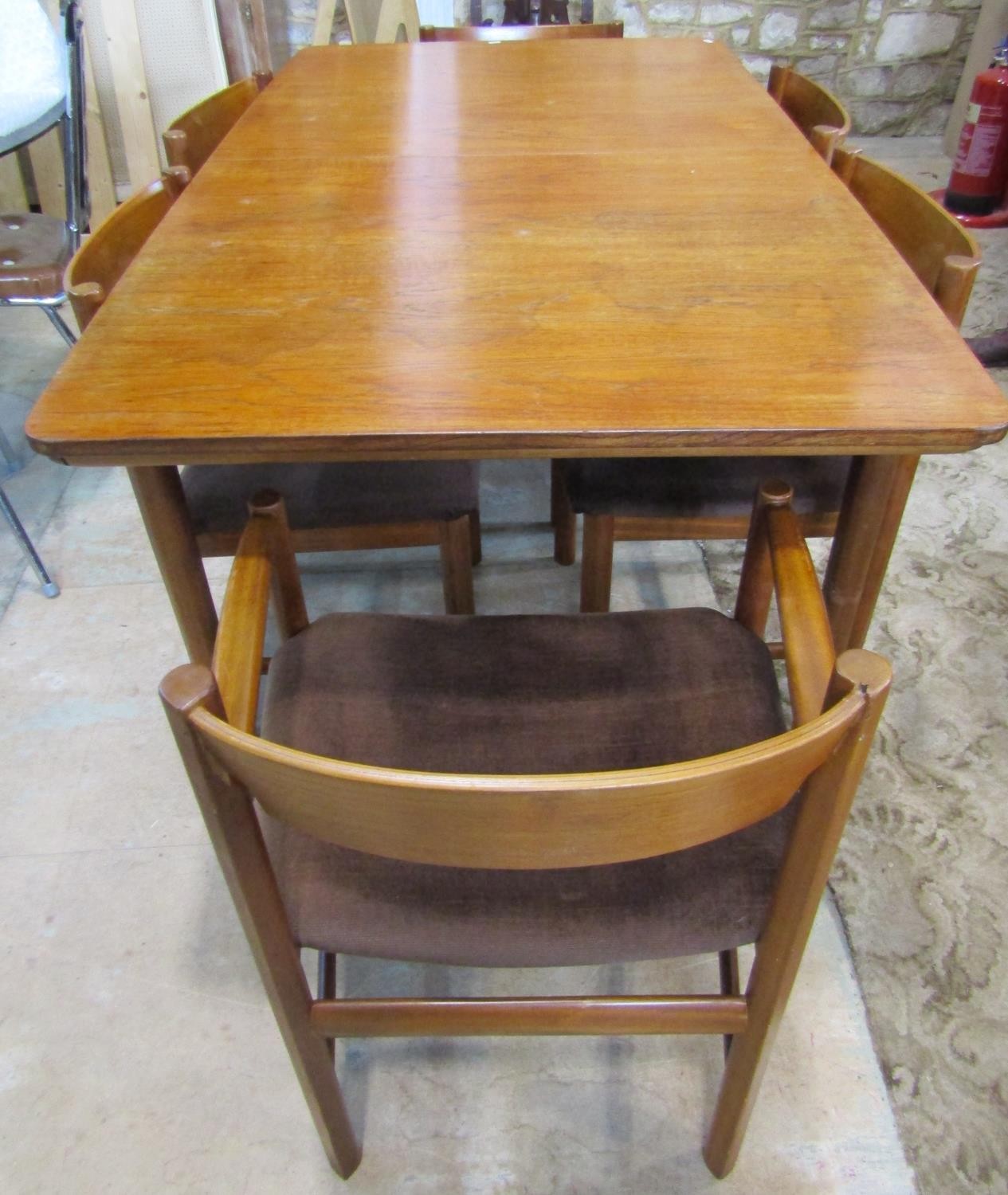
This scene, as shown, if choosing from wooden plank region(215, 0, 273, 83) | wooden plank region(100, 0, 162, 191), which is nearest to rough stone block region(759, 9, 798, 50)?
wooden plank region(215, 0, 273, 83)

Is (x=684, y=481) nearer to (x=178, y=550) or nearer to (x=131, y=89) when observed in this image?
(x=178, y=550)

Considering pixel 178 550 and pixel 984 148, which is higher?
pixel 178 550

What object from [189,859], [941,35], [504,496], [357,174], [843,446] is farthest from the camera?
[941,35]

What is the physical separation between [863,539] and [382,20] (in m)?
2.69

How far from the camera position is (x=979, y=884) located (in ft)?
4.25

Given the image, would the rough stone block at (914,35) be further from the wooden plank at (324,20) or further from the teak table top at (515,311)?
the teak table top at (515,311)

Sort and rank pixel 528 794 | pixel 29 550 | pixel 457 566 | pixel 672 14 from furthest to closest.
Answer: pixel 672 14 < pixel 29 550 < pixel 457 566 < pixel 528 794

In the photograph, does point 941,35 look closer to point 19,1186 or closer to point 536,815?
point 536,815

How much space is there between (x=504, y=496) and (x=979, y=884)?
117cm

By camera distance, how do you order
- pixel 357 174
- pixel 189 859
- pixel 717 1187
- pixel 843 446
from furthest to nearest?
pixel 189 859 → pixel 357 174 → pixel 717 1187 → pixel 843 446

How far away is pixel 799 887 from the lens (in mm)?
711

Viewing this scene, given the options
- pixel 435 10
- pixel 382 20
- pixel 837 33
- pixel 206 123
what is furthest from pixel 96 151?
pixel 837 33

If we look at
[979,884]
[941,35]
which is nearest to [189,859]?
[979,884]

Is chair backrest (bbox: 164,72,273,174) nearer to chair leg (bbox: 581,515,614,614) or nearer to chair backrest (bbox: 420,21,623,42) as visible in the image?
chair backrest (bbox: 420,21,623,42)
